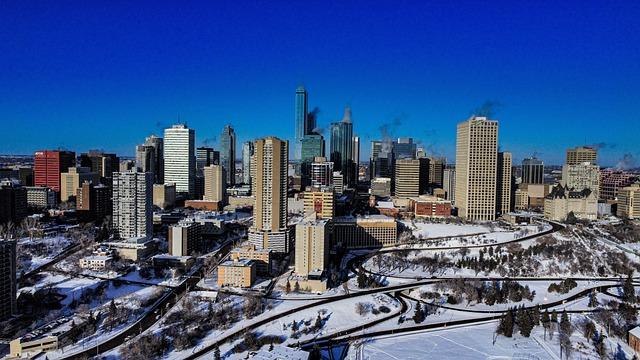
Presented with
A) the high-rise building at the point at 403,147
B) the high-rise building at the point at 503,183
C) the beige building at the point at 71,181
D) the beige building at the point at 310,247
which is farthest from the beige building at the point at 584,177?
the beige building at the point at 71,181

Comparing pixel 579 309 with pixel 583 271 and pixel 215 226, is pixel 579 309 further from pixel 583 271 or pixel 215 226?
pixel 215 226

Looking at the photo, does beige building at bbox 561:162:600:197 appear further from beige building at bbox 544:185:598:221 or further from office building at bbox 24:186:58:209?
office building at bbox 24:186:58:209

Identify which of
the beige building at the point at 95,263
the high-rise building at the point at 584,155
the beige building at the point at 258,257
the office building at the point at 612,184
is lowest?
the beige building at the point at 95,263

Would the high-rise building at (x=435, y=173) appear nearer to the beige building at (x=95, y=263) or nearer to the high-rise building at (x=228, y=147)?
the high-rise building at (x=228, y=147)

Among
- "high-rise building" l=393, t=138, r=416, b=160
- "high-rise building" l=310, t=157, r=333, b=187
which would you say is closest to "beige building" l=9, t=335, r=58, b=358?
"high-rise building" l=310, t=157, r=333, b=187

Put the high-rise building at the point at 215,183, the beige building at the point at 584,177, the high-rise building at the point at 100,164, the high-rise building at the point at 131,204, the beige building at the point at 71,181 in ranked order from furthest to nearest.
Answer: the high-rise building at the point at 100,164 → the high-rise building at the point at 215,183 → the beige building at the point at 584,177 → the beige building at the point at 71,181 → the high-rise building at the point at 131,204

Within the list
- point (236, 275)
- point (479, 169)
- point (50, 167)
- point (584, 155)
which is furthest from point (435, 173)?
point (236, 275)

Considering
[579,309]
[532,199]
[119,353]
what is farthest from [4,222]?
[532,199]
